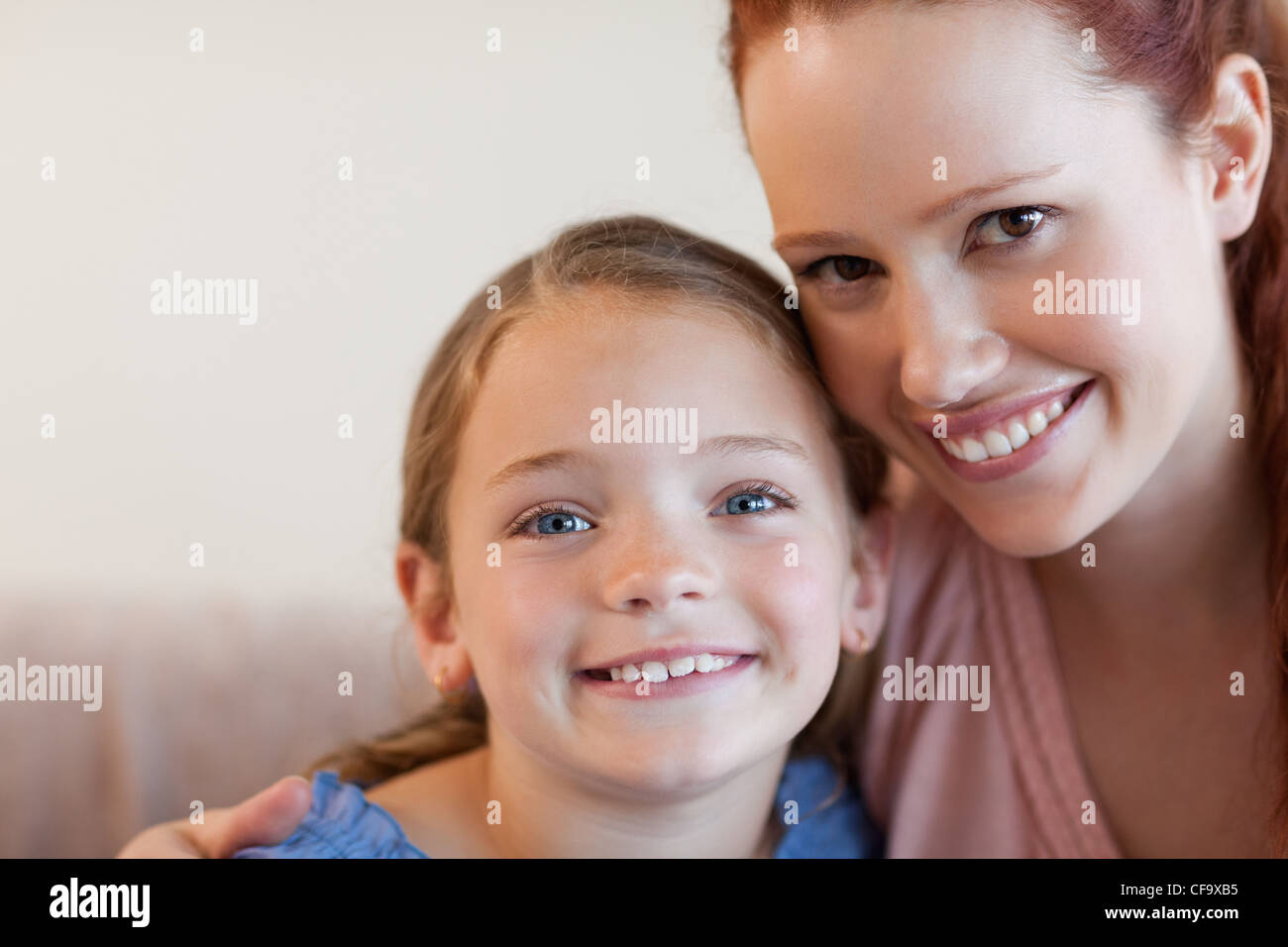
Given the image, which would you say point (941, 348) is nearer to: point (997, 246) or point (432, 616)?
point (997, 246)

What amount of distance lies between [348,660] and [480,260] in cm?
59

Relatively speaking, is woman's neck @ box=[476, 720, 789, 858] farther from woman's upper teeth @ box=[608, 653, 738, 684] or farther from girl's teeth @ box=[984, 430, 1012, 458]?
girl's teeth @ box=[984, 430, 1012, 458]

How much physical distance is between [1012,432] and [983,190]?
24cm

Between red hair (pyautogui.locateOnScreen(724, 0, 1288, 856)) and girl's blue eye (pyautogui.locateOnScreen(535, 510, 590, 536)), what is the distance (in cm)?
45

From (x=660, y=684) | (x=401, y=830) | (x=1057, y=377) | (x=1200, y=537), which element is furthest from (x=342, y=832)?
(x=1200, y=537)

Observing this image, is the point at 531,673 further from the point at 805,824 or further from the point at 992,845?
the point at 992,845

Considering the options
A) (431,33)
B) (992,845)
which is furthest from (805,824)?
(431,33)

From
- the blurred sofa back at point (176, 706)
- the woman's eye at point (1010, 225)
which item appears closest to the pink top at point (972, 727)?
the woman's eye at point (1010, 225)

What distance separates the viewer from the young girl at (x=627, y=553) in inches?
39.3

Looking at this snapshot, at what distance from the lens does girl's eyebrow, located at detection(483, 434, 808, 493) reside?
3.29ft

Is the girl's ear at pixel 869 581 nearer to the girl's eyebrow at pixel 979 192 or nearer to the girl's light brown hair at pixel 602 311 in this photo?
the girl's light brown hair at pixel 602 311

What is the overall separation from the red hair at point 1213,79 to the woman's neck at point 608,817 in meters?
0.51

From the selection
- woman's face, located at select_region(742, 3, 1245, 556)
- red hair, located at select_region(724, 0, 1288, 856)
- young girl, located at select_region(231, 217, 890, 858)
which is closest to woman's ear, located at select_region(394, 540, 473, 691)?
young girl, located at select_region(231, 217, 890, 858)

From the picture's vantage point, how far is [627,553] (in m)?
0.98
